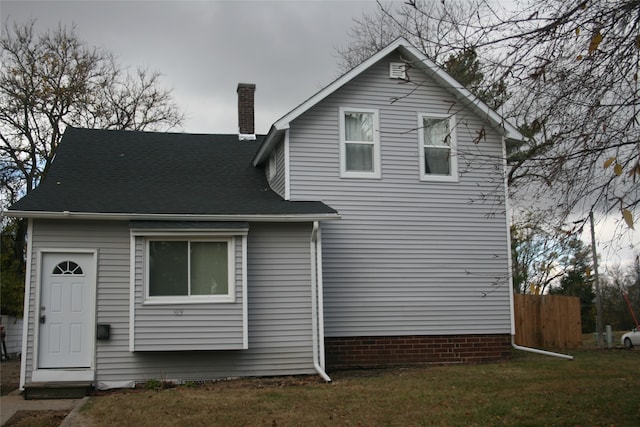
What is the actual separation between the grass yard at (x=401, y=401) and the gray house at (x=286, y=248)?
3.25 feet

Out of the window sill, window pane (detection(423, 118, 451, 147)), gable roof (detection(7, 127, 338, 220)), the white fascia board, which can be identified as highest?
window pane (detection(423, 118, 451, 147))

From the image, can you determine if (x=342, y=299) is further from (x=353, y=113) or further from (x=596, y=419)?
(x=596, y=419)

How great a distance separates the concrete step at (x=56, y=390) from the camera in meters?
11.9

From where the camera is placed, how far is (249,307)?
13664mm

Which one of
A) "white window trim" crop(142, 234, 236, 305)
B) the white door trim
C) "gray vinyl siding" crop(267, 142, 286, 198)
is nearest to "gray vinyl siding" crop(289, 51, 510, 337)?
"gray vinyl siding" crop(267, 142, 286, 198)

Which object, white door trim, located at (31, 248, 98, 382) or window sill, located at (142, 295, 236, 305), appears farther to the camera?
window sill, located at (142, 295, 236, 305)

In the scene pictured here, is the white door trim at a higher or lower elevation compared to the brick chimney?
lower

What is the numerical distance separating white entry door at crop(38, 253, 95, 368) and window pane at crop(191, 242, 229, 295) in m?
1.92

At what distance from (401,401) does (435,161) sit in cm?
672

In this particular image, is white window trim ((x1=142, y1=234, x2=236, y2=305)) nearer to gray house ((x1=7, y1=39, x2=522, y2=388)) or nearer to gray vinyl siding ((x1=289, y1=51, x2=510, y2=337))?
gray house ((x1=7, y1=39, x2=522, y2=388))

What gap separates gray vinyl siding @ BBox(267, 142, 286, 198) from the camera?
1505 cm

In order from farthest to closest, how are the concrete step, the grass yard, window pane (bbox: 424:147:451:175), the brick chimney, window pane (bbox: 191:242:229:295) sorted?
the brick chimney < window pane (bbox: 424:147:451:175) < window pane (bbox: 191:242:229:295) < the concrete step < the grass yard

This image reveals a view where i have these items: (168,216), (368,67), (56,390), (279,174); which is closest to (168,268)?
(168,216)

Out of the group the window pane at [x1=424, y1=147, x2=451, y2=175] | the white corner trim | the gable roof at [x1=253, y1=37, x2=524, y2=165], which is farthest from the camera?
the window pane at [x1=424, y1=147, x2=451, y2=175]
